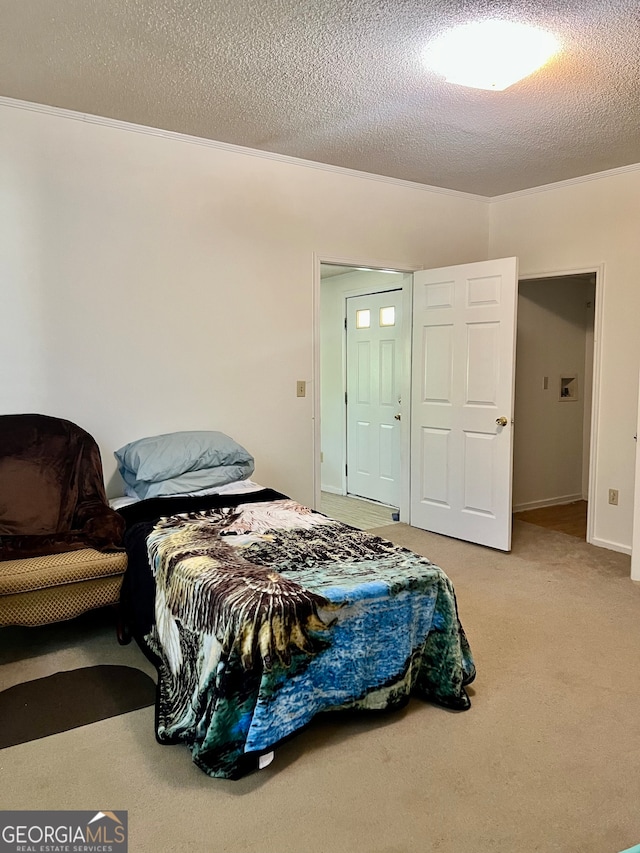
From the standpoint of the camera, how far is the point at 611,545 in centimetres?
430

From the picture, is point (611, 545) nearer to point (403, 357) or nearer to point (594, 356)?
point (594, 356)

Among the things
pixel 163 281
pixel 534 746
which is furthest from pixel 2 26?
pixel 534 746

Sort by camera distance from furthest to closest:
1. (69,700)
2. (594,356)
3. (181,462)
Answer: (594,356) < (181,462) < (69,700)

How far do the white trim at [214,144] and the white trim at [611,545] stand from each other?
2808 millimetres

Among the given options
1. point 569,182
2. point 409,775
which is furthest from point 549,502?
point 409,775

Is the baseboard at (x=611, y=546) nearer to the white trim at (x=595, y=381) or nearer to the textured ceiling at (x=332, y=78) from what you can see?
the white trim at (x=595, y=381)

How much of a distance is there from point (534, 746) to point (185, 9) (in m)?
2.94

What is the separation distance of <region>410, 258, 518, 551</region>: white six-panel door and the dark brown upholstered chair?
248 centimetres

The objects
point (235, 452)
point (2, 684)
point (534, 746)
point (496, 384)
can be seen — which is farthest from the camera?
point (496, 384)

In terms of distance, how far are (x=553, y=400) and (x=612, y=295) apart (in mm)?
1453

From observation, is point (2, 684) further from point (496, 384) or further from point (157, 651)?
point (496, 384)

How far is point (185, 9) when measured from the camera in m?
2.26

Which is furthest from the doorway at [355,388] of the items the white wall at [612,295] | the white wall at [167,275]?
the white wall at [612,295]

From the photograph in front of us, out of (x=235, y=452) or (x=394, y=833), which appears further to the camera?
(x=235, y=452)
